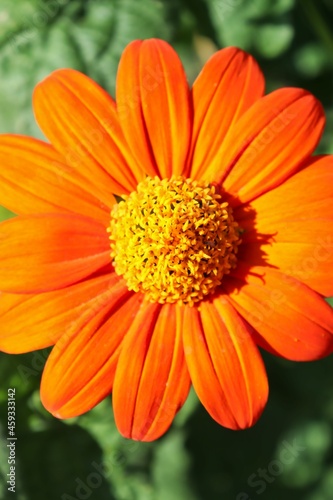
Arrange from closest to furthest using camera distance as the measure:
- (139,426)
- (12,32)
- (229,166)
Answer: (139,426)
(229,166)
(12,32)

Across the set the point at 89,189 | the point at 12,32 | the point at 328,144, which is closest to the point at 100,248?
the point at 89,189

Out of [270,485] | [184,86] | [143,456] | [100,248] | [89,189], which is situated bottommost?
[270,485]

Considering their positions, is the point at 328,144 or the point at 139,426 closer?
the point at 139,426

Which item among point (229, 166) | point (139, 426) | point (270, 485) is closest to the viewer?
point (139, 426)

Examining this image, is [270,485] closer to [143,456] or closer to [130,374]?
[143,456]

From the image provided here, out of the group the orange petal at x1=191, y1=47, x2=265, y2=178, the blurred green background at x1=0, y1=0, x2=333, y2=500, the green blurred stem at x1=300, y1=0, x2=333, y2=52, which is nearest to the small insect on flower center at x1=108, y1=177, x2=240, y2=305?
the orange petal at x1=191, y1=47, x2=265, y2=178

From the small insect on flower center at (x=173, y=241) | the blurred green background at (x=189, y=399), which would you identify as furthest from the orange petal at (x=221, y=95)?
the blurred green background at (x=189, y=399)

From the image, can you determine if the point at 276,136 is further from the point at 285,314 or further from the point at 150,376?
the point at 150,376

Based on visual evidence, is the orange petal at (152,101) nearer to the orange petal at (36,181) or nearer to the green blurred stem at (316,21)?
the orange petal at (36,181)
